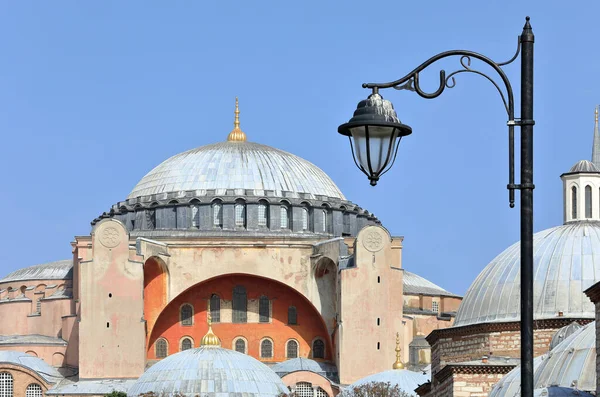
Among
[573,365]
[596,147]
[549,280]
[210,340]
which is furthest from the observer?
[210,340]

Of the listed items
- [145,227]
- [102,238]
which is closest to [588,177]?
[102,238]

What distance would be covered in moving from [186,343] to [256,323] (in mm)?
2920

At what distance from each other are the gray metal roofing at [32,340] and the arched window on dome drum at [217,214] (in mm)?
8052

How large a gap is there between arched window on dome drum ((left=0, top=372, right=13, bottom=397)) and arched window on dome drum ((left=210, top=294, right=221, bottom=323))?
858 centimetres

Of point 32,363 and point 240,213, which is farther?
point 240,213

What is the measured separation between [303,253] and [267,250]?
143 centimetres

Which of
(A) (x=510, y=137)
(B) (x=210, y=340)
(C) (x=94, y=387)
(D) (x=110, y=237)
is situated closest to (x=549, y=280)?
(A) (x=510, y=137)

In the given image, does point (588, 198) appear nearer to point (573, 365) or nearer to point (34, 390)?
point (573, 365)

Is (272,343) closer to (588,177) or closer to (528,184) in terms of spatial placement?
(588,177)

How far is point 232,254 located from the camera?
73562mm

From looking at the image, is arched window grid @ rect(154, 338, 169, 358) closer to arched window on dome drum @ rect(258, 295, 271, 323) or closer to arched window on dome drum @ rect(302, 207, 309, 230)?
arched window on dome drum @ rect(258, 295, 271, 323)

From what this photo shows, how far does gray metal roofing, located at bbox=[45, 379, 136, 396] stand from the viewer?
67.9 m

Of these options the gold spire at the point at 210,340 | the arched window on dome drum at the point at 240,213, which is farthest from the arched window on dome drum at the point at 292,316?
the gold spire at the point at 210,340

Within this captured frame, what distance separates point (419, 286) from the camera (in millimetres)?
85125
